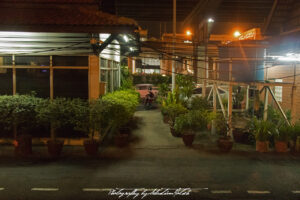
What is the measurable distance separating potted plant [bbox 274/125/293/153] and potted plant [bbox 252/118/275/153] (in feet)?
0.75

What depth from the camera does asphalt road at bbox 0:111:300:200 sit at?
620 centimetres

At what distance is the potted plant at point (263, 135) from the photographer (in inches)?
372

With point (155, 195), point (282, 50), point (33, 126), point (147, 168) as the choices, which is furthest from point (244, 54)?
point (33, 126)

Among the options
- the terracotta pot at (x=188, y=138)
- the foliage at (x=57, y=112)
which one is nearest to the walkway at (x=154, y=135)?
the terracotta pot at (x=188, y=138)

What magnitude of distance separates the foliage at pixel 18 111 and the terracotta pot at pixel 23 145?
16.3 inches

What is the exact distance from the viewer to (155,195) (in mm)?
6102

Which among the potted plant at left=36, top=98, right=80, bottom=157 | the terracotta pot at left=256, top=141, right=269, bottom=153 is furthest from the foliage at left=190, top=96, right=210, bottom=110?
the potted plant at left=36, top=98, right=80, bottom=157

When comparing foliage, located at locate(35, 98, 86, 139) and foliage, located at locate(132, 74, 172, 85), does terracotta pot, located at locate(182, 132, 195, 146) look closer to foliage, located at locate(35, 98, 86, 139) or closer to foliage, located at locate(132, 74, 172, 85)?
foliage, located at locate(35, 98, 86, 139)

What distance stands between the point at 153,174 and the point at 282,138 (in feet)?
15.8

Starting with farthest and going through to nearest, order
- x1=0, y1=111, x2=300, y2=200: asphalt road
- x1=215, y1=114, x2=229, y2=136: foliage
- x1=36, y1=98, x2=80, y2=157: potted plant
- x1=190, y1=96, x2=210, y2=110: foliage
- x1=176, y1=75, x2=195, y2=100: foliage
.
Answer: x1=176, y1=75, x2=195, y2=100: foliage, x1=190, y1=96, x2=210, y2=110: foliage, x1=215, y1=114, x2=229, y2=136: foliage, x1=36, y1=98, x2=80, y2=157: potted plant, x1=0, y1=111, x2=300, y2=200: asphalt road

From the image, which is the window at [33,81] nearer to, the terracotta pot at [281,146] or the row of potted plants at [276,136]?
the row of potted plants at [276,136]

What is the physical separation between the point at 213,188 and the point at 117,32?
5.03m

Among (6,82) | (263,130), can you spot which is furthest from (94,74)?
(263,130)

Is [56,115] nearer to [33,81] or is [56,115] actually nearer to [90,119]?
[90,119]
